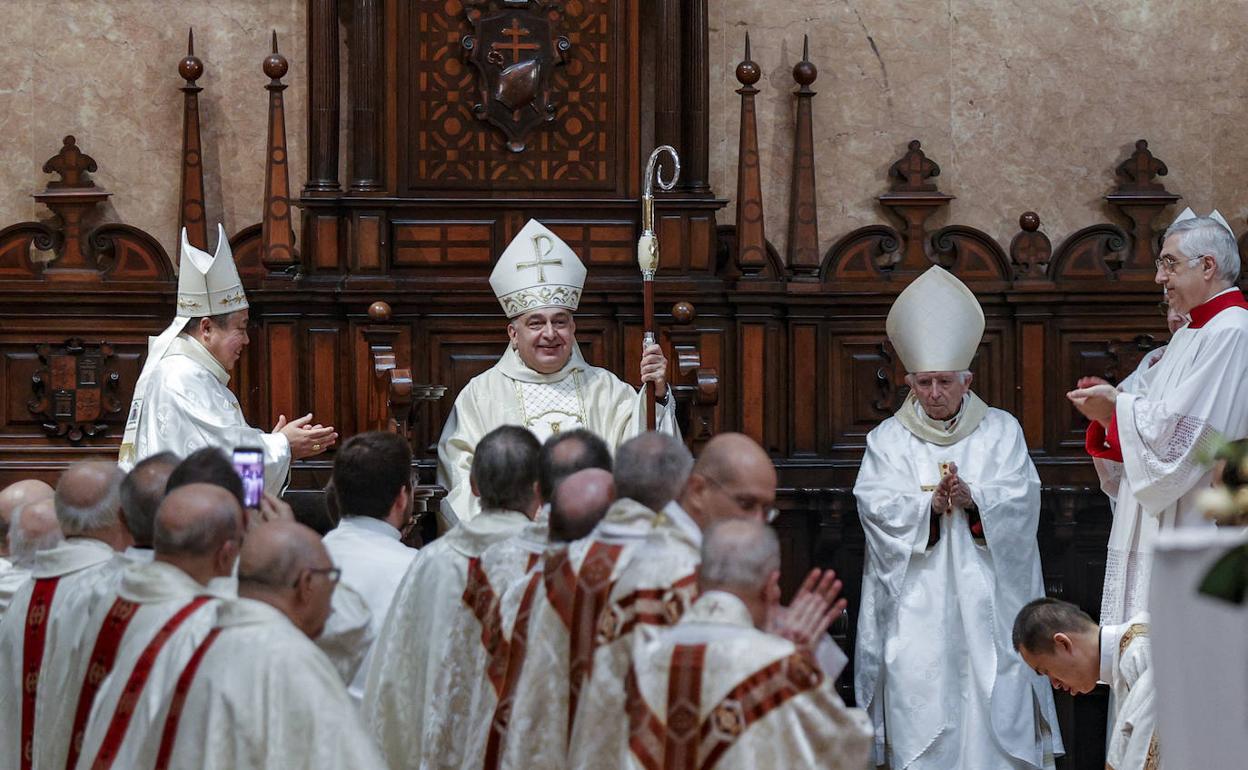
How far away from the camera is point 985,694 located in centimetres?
765

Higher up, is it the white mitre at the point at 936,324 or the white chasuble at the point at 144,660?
the white mitre at the point at 936,324

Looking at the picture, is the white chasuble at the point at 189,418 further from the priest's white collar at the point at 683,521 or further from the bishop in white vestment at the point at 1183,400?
the priest's white collar at the point at 683,521

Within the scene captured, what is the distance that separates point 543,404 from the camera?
7754 mm

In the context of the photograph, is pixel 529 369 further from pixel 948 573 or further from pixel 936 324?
pixel 948 573

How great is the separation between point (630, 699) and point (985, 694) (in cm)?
406

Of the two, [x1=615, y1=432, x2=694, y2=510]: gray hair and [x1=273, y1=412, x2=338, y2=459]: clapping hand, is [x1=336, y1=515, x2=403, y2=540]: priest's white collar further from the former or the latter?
[x1=273, y1=412, x2=338, y2=459]: clapping hand

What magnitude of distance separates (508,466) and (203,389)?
8.57 feet

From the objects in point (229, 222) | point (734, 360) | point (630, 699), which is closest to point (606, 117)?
point (734, 360)

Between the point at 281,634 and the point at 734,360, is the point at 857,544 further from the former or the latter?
the point at 281,634

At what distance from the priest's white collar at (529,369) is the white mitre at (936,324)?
4.33 feet

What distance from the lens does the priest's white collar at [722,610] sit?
12.2 feet

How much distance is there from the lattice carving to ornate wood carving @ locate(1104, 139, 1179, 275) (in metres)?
2.38

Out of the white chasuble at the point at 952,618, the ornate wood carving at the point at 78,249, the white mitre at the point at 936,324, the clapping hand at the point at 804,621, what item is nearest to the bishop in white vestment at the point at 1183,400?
the white chasuble at the point at 952,618

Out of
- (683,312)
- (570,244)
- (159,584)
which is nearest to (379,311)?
(570,244)
